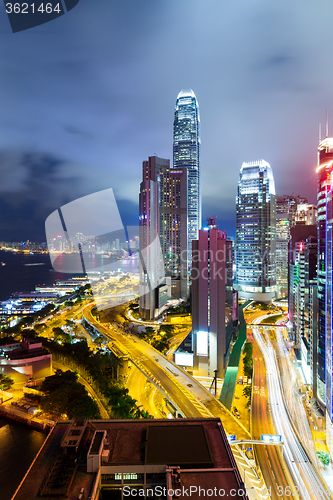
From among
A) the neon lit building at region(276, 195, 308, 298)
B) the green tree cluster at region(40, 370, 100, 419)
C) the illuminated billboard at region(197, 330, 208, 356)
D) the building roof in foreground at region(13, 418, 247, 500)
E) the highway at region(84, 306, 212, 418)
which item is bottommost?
the green tree cluster at region(40, 370, 100, 419)

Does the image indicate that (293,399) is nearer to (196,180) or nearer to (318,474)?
(318,474)

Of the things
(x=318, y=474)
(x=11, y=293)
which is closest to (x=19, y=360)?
(x=318, y=474)

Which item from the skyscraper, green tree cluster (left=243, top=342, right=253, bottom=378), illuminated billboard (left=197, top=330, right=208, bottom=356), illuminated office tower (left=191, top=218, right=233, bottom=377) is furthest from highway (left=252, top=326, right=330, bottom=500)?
illuminated billboard (left=197, top=330, right=208, bottom=356)

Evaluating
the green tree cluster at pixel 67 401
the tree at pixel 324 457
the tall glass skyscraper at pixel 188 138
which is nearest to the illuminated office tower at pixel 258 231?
the tall glass skyscraper at pixel 188 138

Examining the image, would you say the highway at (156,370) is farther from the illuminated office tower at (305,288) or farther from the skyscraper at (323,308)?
the illuminated office tower at (305,288)

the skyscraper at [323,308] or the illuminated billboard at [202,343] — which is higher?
the skyscraper at [323,308]

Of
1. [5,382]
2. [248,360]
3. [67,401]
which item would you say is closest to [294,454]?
[248,360]

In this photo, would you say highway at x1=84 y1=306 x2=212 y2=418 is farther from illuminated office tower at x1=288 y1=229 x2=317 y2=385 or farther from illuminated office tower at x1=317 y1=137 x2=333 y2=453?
illuminated office tower at x1=288 y1=229 x2=317 y2=385
